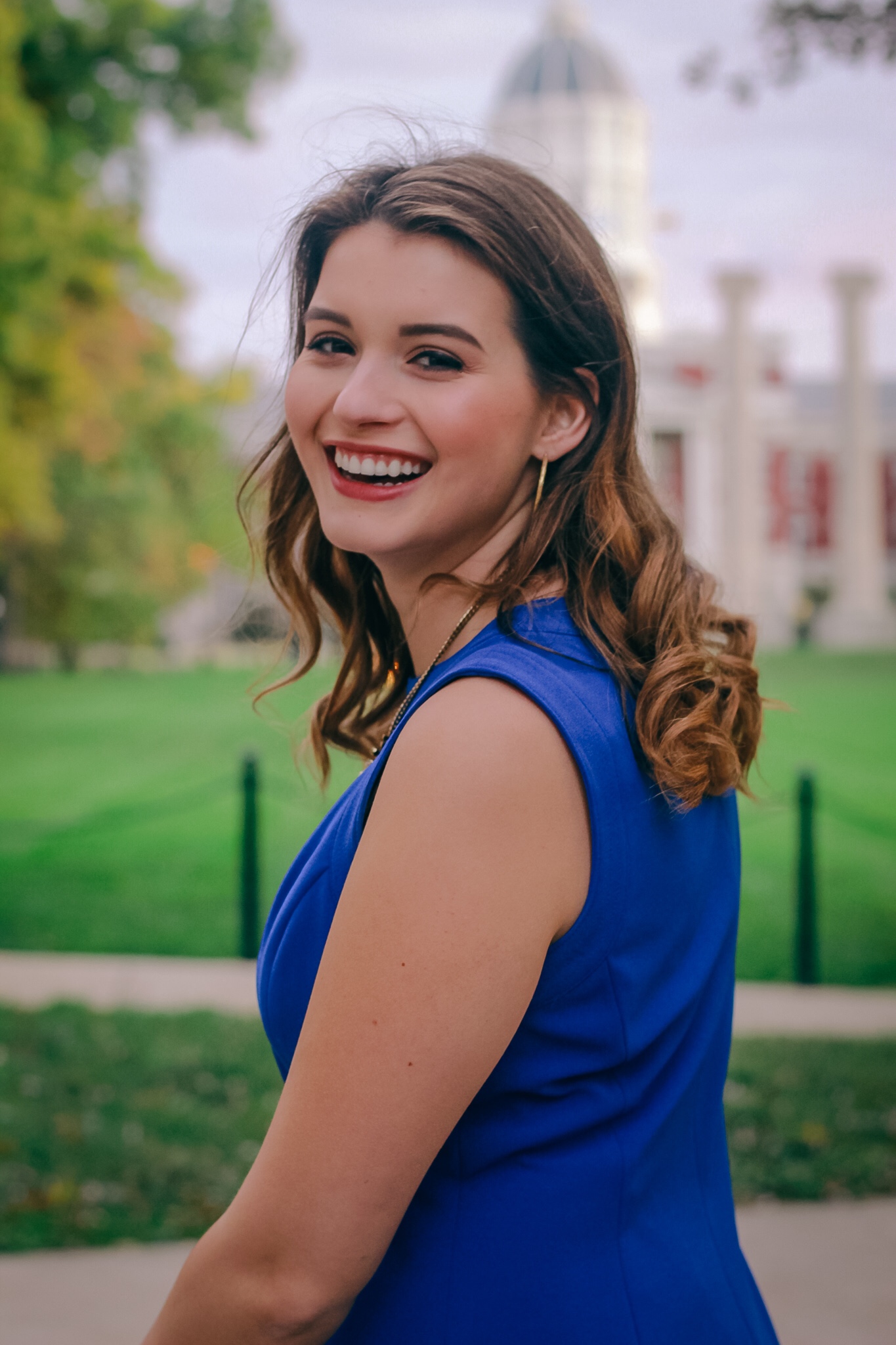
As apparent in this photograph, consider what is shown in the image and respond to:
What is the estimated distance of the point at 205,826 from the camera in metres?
12.9

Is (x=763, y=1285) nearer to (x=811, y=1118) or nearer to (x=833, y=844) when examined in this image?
(x=811, y=1118)

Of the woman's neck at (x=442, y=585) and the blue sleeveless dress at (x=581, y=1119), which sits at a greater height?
the woman's neck at (x=442, y=585)

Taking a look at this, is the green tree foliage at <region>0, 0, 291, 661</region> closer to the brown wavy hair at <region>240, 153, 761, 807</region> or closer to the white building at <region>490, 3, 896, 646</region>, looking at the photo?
the brown wavy hair at <region>240, 153, 761, 807</region>

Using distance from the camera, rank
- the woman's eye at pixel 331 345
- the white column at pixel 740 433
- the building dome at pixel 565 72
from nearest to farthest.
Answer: the woman's eye at pixel 331 345
the white column at pixel 740 433
the building dome at pixel 565 72

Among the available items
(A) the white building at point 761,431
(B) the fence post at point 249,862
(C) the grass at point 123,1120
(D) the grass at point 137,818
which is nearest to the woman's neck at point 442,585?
(D) the grass at point 137,818

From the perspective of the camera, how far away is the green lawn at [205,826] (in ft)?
26.3

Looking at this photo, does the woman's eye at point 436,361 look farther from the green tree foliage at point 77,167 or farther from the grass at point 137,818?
the green tree foliage at point 77,167

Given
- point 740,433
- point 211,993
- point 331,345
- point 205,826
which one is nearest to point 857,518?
point 740,433

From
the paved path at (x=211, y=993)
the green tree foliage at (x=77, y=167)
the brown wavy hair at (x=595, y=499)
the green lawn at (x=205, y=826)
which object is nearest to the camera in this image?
the brown wavy hair at (x=595, y=499)

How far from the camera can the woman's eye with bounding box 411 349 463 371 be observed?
1.39m

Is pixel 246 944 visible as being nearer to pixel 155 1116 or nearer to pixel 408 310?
pixel 155 1116

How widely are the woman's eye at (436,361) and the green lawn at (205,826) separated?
0.93 m

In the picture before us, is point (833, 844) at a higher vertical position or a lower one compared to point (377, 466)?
lower

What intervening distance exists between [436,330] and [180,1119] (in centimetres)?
421
